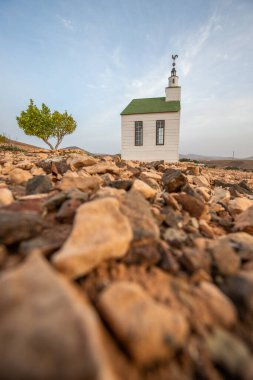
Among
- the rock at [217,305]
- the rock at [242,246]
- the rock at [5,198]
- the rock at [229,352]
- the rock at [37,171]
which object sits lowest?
the rock at [229,352]

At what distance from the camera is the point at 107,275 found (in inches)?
40.3

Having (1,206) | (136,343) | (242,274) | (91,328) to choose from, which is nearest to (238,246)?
(242,274)

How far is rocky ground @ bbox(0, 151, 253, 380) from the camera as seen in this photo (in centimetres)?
60

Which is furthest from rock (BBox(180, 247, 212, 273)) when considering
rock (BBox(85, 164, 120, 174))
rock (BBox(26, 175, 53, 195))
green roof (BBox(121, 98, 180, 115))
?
green roof (BBox(121, 98, 180, 115))

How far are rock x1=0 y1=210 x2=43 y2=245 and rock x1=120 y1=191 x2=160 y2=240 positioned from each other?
652 millimetres

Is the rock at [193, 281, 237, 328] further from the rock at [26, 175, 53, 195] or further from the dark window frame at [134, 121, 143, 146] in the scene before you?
the dark window frame at [134, 121, 143, 146]

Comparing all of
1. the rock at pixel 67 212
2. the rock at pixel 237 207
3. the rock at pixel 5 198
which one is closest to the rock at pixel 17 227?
the rock at pixel 67 212

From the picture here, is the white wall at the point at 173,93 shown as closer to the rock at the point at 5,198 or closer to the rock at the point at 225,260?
the rock at the point at 5,198

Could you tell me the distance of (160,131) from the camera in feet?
50.8

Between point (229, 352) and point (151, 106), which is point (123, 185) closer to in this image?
point (229, 352)

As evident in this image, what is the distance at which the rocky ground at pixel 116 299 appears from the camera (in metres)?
0.60

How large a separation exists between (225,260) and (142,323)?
72 centimetres

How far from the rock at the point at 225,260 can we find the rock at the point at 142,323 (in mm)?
480

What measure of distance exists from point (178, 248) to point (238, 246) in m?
0.47
